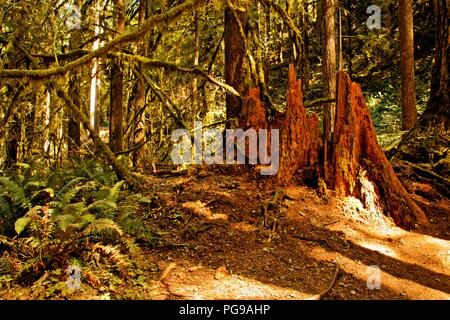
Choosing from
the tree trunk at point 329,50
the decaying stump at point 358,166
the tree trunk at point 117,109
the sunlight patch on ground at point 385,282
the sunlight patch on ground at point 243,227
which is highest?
the tree trunk at point 329,50

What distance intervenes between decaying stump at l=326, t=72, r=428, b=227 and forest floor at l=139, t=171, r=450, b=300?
245 mm

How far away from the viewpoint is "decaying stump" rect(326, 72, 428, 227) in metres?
5.84

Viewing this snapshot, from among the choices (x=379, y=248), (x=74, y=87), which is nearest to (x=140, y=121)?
(x=74, y=87)

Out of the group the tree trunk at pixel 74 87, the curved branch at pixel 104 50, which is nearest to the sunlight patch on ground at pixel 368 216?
the curved branch at pixel 104 50

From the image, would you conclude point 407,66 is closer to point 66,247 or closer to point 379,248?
point 379,248

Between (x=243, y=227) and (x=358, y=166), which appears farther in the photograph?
(x=358, y=166)

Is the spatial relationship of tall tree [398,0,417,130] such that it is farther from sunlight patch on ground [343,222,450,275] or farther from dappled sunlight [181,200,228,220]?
dappled sunlight [181,200,228,220]

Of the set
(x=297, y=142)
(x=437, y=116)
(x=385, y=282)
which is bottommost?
(x=385, y=282)

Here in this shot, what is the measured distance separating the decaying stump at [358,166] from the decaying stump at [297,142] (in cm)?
37

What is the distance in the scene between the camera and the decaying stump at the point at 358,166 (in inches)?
230

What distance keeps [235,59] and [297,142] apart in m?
2.27

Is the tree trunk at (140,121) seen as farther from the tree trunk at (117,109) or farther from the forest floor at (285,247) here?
the forest floor at (285,247)

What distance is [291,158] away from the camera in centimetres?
623

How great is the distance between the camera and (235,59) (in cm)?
736
